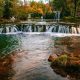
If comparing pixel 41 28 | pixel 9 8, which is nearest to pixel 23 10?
pixel 9 8

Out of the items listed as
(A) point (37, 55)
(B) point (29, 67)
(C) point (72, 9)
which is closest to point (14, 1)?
(C) point (72, 9)

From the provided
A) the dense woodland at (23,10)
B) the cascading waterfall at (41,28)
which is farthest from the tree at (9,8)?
the cascading waterfall at (41,28)

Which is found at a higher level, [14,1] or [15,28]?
[14,1]

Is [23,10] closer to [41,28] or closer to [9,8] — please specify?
[9,8]

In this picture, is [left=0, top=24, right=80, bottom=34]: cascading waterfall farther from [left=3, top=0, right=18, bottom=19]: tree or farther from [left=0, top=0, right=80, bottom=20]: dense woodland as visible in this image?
[left=3, top=0, right=18, bottom=19]: tree

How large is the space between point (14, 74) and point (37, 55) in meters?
4.74

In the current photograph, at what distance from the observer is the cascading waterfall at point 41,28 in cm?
3097

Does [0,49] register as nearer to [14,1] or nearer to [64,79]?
[64,79]

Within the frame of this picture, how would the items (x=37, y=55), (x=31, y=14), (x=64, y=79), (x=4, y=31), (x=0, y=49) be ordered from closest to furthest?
(x=64, y=79), (x=37, y=55), (x=0, y=49), (x=4, y=31), (x=31, y=14)

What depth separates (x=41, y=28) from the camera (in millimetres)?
32406

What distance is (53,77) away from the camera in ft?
39.7

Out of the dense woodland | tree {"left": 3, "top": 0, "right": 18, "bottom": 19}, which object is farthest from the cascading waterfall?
tree {"left": 3, "top": 0, "right": 18, "bottom": 19}

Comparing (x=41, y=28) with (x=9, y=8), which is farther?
(x=9, y=8)

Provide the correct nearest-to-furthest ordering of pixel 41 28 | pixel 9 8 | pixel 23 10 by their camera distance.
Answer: pixel 41 28
pixel 9 8
pixel 23 10
